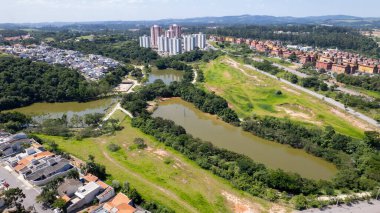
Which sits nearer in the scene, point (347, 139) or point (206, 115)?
point (347, 139)

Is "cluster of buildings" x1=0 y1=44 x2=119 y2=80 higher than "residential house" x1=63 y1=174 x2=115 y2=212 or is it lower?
higher

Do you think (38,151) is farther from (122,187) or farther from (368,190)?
(368,190)

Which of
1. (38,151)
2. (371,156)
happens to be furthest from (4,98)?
(371,156)

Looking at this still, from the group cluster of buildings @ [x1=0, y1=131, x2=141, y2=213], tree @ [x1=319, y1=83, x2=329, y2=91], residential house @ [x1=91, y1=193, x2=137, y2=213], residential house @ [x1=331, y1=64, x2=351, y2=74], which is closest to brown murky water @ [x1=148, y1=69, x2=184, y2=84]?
tree @ [x1=319, y1=83, x2=329, y2=91]

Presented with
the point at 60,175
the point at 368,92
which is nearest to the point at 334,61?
the point at 368,92

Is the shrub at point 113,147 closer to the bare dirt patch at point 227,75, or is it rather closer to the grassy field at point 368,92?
the bare dirt patch at point 227,75

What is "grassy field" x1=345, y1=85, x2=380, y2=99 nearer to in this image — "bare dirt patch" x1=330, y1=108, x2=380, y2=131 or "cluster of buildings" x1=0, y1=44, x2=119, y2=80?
"bare dirt patch" x1=330, y1=108, x2=380, y2=131

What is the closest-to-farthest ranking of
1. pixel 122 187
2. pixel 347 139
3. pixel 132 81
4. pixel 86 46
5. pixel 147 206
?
pixel 147 206, pixel 122 187, pixel 347 139, pixel 132 81, pixel 86 46
